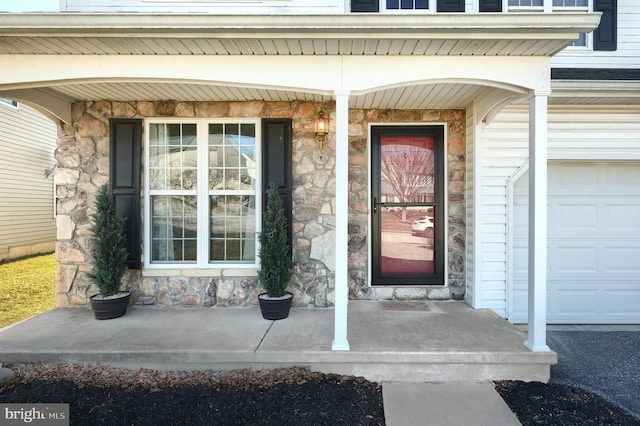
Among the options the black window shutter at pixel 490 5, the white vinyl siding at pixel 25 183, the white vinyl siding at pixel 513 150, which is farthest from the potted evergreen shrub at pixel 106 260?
the white vinyl siding at pixel 25 183

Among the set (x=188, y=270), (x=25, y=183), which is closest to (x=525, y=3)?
(x=188, y=270)

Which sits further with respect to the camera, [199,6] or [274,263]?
[199,6]

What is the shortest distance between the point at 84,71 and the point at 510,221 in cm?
456

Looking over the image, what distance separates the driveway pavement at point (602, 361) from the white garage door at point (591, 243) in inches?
11.1

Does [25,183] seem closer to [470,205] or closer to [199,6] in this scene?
[199,6]

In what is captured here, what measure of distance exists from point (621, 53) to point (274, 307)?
5138 millimetres

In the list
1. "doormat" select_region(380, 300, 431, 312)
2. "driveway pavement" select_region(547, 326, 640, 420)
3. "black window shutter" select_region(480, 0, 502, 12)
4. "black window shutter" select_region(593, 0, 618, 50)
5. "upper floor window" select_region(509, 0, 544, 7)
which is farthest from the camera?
"upper floor window" select_region(509, 0, 544, 7)

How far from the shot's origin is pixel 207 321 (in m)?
3.85

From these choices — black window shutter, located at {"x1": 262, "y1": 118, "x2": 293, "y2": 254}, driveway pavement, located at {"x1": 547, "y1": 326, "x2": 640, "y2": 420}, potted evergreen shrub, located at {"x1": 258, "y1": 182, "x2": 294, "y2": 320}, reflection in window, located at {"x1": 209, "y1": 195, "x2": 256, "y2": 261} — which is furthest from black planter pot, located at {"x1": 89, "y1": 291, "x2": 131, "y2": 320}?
driveway pavement, located at {"x1": 547, "y1": 326, "x2": 640, "y2": 420}

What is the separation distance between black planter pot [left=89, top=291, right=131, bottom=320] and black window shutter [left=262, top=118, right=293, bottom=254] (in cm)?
187

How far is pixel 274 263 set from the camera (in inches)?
153

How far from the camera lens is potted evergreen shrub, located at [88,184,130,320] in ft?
12.8

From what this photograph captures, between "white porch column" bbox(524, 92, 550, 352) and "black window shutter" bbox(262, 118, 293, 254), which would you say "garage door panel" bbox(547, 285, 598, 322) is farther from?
"black window shutter" bbox(262, 118, 293, 254)

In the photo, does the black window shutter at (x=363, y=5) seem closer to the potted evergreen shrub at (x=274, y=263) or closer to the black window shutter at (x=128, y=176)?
the potted evergreen shrub at (x=274, y=263)
